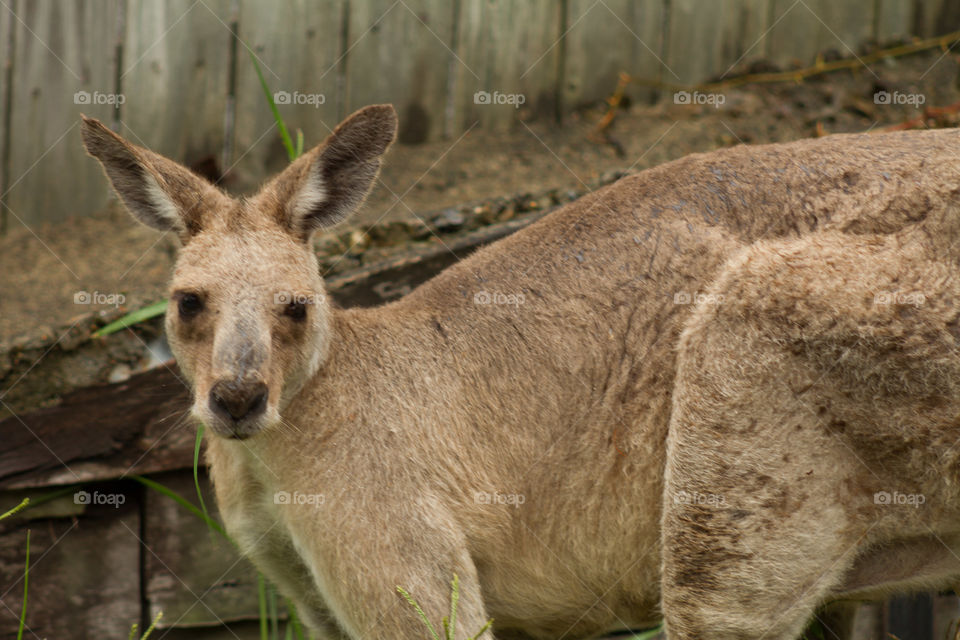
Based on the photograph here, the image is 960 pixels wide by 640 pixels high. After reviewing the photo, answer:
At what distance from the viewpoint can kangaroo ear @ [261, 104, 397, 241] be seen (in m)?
4.49

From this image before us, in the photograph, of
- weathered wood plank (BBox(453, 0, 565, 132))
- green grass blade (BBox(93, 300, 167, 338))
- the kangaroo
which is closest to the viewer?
the kangaroo

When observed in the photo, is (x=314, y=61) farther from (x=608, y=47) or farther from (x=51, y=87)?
(x=608, y=47)

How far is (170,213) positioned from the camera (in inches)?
182

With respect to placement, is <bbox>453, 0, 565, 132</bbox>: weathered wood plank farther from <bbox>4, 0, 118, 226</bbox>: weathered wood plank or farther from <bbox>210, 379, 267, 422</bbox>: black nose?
<bbox>210, 379, 267, 422</bbox>: black nose

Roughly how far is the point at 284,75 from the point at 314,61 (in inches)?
8.3

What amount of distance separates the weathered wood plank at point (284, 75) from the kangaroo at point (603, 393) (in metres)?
2.07

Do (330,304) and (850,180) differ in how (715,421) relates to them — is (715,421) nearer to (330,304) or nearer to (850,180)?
(850,180)

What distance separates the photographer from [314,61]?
662 centimetres

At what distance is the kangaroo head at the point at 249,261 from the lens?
4051 mm

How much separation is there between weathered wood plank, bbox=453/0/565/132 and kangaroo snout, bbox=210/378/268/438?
340cm
